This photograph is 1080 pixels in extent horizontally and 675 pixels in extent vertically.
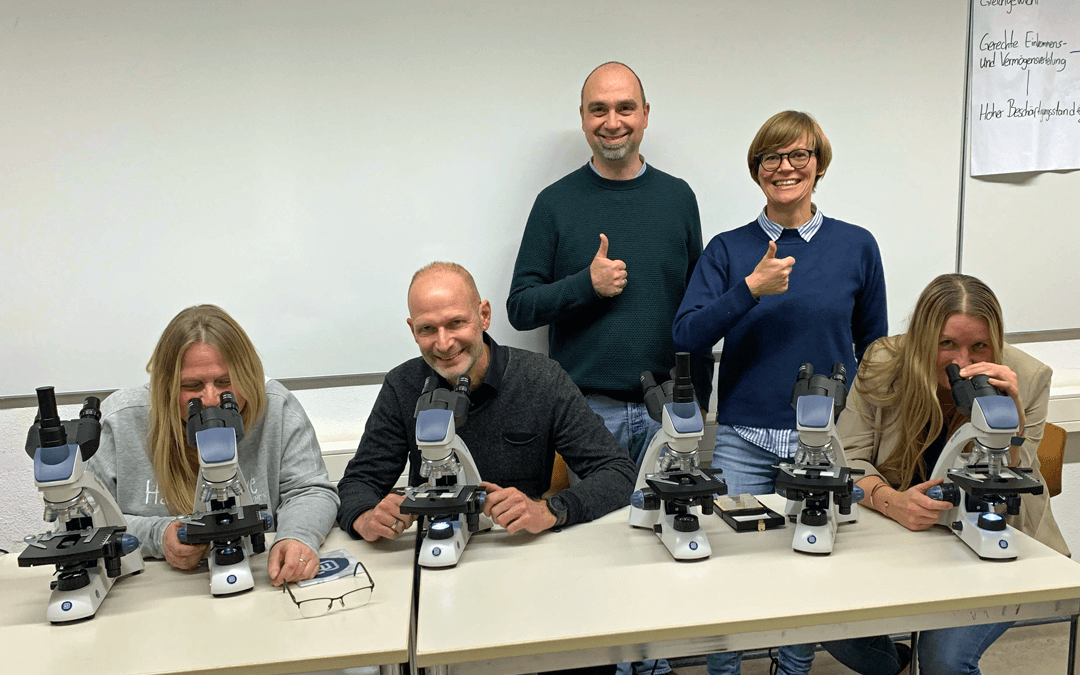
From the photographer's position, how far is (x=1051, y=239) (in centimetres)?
335

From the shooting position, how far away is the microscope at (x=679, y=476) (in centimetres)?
176

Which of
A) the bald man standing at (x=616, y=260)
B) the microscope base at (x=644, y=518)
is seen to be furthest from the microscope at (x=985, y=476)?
the bald man standing at (x=616, y=260)

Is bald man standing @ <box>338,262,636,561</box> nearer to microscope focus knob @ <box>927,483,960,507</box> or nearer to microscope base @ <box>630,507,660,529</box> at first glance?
microscope base @ <box>630,507,660,529</box>

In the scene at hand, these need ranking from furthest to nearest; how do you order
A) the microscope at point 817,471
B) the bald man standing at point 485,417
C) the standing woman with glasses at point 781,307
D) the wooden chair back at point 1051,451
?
the wooden chair back at point 1051,451
the standing woman with glasses at point 781,307
the bald man standing at point 485,417
the microscope at point 817,471

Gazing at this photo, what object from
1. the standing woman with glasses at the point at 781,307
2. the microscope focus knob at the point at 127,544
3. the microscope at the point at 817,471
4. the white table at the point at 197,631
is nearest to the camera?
the white table at the point at 197,631

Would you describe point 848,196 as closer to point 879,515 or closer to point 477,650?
point 879,515

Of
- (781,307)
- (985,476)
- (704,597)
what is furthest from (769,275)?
(704,597)

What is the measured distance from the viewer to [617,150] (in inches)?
105

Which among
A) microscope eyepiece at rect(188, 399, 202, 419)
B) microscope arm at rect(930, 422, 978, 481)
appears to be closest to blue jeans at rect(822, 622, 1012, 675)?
microscope arm at rect(930, 422, 978, 481)

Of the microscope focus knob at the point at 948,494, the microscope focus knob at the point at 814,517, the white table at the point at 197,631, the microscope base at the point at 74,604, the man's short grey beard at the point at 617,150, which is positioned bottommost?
the white table at the point at 197,631

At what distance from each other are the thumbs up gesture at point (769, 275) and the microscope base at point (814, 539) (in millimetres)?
719

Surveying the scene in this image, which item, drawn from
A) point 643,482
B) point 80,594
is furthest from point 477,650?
point 80,594

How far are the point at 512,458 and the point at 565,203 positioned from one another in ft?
3.26

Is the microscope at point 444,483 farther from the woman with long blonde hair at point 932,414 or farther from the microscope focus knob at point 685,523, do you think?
the woman with long blonde hair at point 932,414
